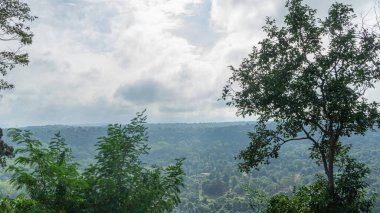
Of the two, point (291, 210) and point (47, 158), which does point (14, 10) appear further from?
point (291, 210)

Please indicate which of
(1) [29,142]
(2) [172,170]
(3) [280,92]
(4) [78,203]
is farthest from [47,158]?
(3) [280,92]

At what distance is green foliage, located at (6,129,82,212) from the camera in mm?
9719

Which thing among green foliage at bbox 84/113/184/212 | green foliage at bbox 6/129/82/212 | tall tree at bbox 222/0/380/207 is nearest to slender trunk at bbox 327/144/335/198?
tall tree at bbox 222/0/380/207

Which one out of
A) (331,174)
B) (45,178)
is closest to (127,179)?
(45,178)

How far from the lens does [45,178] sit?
9.95 meters

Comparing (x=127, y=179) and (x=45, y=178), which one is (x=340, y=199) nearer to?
(x=127, y=179)

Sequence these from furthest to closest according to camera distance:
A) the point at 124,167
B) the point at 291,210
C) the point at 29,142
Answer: the point at 291,210 → the point at 124,167 → the point at 29,142

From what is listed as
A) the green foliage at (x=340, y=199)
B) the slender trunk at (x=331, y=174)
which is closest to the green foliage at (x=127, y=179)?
the green foliage at (x=340, y=199)

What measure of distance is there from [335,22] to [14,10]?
18.7 metres

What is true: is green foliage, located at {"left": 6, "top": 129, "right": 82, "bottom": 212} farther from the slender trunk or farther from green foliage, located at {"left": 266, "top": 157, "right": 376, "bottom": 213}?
the slender trunk

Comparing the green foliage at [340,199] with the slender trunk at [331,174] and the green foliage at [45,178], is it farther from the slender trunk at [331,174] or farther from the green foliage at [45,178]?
the green foliage at [45,178]

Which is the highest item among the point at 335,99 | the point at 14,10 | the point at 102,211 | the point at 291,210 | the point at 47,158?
the point at 14,10

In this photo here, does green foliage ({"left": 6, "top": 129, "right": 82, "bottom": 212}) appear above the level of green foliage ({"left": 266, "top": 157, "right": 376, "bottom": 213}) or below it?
above

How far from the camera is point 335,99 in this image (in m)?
17.9
